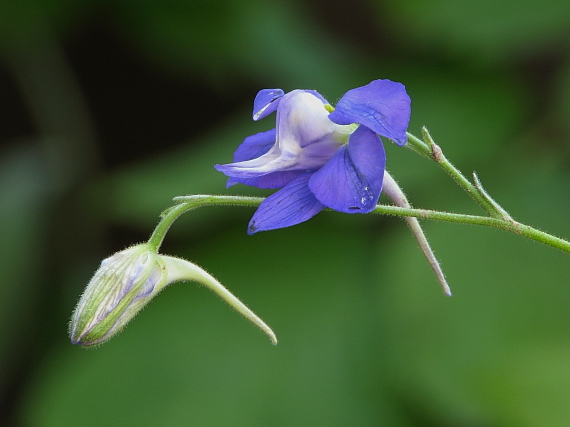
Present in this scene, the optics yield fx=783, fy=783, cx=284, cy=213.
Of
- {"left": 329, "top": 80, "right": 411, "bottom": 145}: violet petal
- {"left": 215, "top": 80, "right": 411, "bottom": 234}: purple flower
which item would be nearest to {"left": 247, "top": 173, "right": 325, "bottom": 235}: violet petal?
{"left": 215, "top": 80, "right": 411, "bottom": 234}: purple flower

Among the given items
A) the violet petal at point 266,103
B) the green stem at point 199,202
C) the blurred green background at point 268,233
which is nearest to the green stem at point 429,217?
the green stem at point 199,202

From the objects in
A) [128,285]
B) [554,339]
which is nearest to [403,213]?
[128,285]

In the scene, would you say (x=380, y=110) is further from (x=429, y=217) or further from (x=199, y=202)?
(x=199, y=202)

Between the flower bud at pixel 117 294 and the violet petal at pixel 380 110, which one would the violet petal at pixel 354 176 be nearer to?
the violet petal at pixel 380 110

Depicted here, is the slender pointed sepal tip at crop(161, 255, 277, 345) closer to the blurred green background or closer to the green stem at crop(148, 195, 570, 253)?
the green stem at crop(148, 195, 570, 253)

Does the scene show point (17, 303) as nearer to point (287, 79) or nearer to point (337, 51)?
point (287, 79)

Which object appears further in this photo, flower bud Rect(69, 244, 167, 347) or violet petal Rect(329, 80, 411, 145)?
flower bud Rect(69, 244, 167, 347)

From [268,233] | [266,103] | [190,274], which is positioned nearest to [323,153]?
[266,103]
